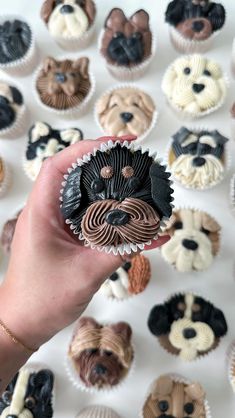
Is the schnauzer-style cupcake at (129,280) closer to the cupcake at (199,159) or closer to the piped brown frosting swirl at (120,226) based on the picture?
the cupcake at (199,159)

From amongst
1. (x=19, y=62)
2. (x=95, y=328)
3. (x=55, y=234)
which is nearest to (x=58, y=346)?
(x=95, y=328)

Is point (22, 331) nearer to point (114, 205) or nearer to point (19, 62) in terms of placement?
point (114, 205)

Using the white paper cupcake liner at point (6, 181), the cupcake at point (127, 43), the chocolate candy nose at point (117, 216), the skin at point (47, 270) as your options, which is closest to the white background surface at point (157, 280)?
the white paper cupcake liner at point (6, 181)

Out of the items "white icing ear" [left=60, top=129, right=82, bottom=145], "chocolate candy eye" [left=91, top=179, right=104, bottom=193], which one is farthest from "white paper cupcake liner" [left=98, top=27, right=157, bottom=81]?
"chocolate candy eye" [left=91, top=179, right=104, bottom=193]

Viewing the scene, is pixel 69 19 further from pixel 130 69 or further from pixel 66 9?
pixel 130 69

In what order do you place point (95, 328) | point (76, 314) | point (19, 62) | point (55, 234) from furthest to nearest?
point (19, 62) → point (95, 328) → point (76, 314) → point (55, 234)

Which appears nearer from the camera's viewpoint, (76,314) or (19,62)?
(76,314)
